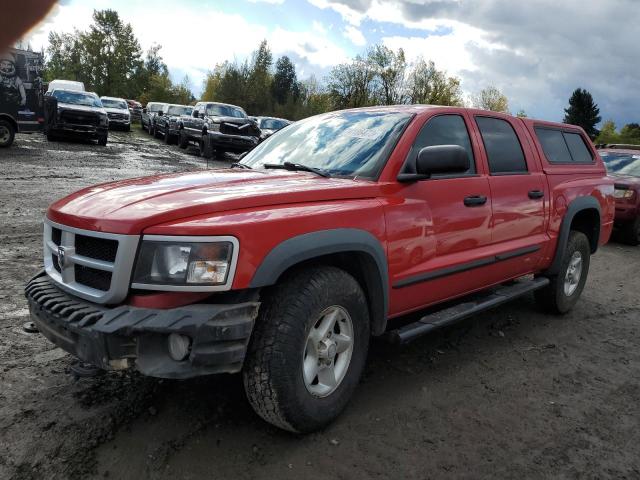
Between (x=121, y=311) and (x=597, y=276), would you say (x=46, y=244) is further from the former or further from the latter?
(x=597, y=276)

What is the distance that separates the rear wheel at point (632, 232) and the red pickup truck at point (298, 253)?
20.7ft

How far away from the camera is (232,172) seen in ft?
11.7

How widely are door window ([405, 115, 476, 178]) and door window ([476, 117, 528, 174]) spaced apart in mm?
218

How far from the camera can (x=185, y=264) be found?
2412mm

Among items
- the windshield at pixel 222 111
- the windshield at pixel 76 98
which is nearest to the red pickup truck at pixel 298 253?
the windshield at pixel 222 111

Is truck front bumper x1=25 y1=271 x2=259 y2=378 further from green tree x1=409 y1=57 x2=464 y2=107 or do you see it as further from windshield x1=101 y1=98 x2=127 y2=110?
green tree x1=409 y1=57 x2=464 y2=107

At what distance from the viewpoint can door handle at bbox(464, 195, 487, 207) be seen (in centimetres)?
368

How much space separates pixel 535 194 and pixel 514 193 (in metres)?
0.38

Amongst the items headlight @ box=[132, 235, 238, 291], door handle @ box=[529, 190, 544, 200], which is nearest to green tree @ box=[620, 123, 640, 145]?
door handle @ box=[529, 190, 544, 200]

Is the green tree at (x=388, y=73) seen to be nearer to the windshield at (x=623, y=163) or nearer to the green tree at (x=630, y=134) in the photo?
the green tree at (x=630, y=134)

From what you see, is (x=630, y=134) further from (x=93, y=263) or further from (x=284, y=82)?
(x=93, y=263)

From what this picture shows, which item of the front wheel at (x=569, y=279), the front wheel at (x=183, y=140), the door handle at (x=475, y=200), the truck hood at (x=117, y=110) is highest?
the door handle at (x=475, y=200)

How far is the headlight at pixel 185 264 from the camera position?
7.88 feet

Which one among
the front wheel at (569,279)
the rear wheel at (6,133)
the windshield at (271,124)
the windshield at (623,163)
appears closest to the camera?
the front wheel at (569,279)
